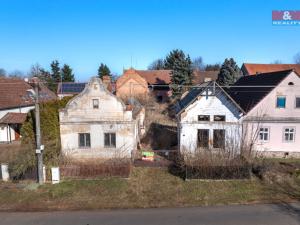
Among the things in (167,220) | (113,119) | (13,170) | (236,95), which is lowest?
(167,220)

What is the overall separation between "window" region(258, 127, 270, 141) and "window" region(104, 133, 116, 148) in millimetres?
12868

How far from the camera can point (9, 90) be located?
32219 mm

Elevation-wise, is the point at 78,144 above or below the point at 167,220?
above

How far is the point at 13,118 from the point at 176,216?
23.7m

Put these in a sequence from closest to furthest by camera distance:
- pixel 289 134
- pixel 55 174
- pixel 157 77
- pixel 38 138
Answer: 1. pixel 38 138
2. pixel 55 174
3. pixel 289 134
4. pixel 157 77

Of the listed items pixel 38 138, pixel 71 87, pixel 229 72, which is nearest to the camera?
pixel 38 138

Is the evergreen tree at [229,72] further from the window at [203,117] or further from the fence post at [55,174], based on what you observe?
the fence post at [55,174]

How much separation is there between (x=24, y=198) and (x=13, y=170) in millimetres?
3630

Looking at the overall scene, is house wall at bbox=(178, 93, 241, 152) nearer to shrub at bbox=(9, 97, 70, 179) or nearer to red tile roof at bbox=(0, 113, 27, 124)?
shrub at bbox=(9, 97, 70, 179)

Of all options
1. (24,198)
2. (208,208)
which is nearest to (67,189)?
(24,198)

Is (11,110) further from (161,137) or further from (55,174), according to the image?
(161,137)

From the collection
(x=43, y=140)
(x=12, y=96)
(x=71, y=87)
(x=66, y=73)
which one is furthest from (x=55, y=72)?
(x=43, y=140)

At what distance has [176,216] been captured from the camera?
42.7 feet

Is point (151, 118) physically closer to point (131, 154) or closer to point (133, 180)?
point (131, 154)
